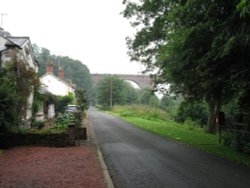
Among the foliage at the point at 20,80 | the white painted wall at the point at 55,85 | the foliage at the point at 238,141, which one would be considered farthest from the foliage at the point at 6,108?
the white painted wall at the point at 55,85

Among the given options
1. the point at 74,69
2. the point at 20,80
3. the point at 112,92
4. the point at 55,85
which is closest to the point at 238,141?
the point at 20,80

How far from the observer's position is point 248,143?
13.3m

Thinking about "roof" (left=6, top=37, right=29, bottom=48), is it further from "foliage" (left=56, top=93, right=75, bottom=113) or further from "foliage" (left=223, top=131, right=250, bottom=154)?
"foliage" (left=56, top=93, right=75, bottom=113)

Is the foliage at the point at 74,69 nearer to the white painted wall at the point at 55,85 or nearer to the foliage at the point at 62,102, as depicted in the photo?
the white painted wall at the point at 55,85

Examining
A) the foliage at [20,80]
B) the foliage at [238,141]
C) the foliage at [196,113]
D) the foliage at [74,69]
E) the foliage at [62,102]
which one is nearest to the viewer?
the foliage at [238,141]

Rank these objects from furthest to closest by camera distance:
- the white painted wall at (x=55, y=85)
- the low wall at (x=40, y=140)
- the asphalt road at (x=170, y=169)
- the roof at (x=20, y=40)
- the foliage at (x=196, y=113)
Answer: the white painted wall at (x=55, y=85), the foliage at (x=196, y=113), the roof at (x=20, y=40), the low wall at (x=40, y=140), the asphalt road at (x=170, y=169)

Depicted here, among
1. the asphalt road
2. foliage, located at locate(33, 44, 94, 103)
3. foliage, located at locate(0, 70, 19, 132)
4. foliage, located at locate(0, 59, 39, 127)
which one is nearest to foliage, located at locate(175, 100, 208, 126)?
foliage, located at locate(0, 59, 39, 127)

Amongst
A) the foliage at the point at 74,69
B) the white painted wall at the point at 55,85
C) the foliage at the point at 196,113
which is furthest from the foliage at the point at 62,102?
the foliage at the point at 74,69

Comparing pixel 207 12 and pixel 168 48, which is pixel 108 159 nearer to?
pixel 168 48

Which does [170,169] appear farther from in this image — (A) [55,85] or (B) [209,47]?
(A) [55,85]

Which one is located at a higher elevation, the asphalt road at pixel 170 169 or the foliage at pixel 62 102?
the foliage at pixel 62 102

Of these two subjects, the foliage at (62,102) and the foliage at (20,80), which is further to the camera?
the foliage at (62,102)

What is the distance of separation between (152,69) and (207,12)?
1907 cm

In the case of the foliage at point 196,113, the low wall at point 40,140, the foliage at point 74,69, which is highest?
the foliage at point 74,69
